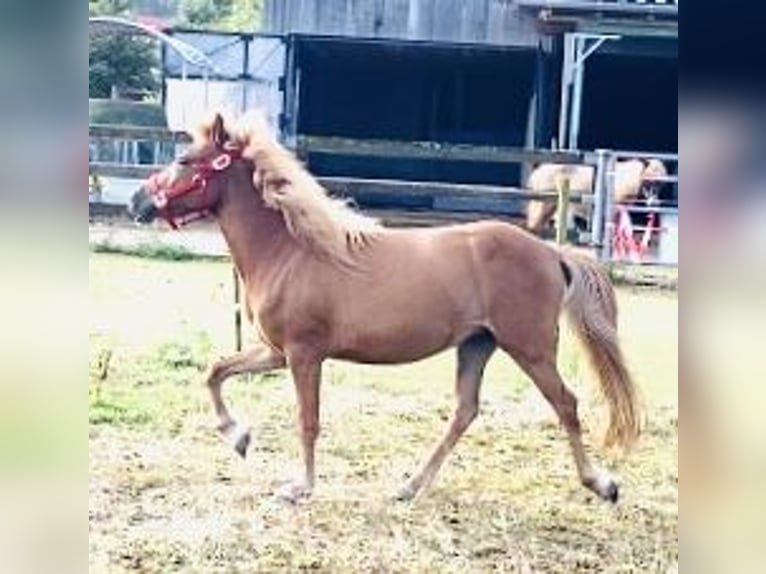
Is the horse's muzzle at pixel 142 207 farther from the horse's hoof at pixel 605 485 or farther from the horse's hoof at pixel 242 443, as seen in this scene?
the horse's hoof at pixel 605 485

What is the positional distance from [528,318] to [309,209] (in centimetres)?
42

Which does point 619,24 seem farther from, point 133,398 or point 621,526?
point 133,398

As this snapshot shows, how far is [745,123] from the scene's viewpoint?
1.84 metres

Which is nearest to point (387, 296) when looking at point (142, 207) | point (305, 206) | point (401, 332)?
point (401, 332)

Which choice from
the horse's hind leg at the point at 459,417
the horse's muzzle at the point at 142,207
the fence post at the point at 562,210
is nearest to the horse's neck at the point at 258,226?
the horse's muzzle at the point at 142,207

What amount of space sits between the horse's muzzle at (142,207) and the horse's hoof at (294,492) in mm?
502

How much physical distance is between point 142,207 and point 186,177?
9 centimetres

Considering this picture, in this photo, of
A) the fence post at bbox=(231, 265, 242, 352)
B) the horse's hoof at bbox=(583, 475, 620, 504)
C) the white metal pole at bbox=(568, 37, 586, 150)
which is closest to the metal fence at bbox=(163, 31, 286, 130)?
the fence post at bbox=(231, 265, 242, 352)

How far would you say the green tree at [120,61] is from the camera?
2.00m

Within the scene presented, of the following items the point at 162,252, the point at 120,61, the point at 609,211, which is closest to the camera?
the point at 120,61

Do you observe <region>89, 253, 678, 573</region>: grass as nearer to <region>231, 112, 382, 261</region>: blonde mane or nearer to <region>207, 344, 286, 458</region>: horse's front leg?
<region>207, 344, 286, 458</region>: horse's front leg

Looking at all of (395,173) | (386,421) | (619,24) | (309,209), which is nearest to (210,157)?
(309,209)

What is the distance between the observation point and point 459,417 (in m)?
2.11

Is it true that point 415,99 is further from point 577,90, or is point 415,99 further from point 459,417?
point 459,417
